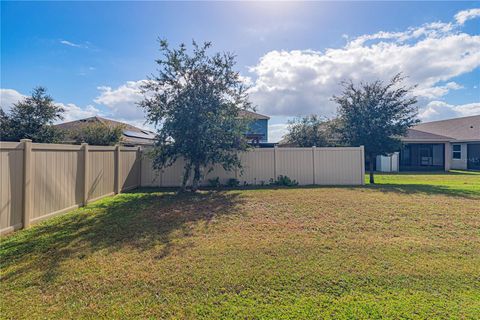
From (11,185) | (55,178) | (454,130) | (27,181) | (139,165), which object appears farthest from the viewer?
(454,130)

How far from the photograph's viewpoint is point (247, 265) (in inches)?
143

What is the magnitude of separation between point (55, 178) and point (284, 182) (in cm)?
809

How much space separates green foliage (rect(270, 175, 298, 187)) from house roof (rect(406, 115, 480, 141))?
1445cm

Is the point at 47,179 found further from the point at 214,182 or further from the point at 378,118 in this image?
the point at 378,118

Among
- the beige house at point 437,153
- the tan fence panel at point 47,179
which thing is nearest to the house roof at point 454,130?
the beige house at point 437,153

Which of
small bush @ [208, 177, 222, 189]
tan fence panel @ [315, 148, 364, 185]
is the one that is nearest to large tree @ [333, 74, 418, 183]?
tan fence panel @ [315, 148, 364, 185]

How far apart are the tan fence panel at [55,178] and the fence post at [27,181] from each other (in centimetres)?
13

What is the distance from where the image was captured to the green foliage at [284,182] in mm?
10977

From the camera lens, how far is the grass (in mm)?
2734

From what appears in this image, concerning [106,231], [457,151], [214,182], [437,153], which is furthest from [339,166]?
[457,151]

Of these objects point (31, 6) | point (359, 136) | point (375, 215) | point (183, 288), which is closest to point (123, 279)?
point (183, 288)

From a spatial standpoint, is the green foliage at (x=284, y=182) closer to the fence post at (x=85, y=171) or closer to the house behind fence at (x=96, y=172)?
the house behind fence at (x=96, y=172)

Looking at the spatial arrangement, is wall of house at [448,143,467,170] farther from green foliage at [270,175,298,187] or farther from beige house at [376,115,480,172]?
green foliage at [270,175,298,187]

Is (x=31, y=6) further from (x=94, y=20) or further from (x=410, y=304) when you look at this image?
(x=410, y=304)
